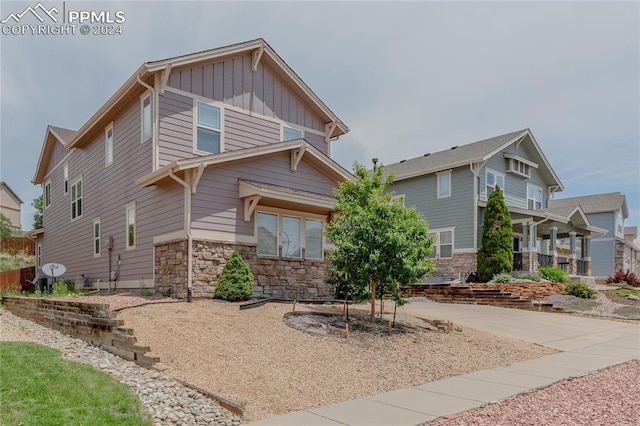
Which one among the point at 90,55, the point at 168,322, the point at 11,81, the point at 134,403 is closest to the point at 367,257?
the point at 168,322

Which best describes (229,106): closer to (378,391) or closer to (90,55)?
(90,55)

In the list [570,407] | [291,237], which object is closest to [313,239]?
[291,237]

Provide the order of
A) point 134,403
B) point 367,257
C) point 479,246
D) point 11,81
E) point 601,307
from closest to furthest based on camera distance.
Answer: point 134,403 → point 367,257 → point 11,81 → point 601,307 → point 479,246

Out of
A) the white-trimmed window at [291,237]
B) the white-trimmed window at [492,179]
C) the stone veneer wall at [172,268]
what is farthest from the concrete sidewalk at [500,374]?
the white-trimmed window at [492,179]

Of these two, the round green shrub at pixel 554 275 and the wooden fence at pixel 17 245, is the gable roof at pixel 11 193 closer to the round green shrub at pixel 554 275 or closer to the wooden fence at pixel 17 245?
the wooden fence at pixel 17 245

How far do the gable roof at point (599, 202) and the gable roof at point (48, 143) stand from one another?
3018 cm

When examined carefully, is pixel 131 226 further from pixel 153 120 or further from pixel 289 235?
pixel 289 235

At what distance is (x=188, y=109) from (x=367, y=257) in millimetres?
7334

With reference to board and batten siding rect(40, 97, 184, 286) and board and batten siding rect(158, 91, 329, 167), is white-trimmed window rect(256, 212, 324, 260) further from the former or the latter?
board and batten siding rect(158, 91, 329, 167)

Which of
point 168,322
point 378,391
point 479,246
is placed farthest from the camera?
point 479,246

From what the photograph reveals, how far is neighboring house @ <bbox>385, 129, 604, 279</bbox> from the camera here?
22875mm

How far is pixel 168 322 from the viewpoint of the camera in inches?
338

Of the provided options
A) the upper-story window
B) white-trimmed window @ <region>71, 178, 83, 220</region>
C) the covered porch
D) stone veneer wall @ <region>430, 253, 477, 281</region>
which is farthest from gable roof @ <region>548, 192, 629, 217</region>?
the upper-story window

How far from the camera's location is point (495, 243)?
20109 millimetres
